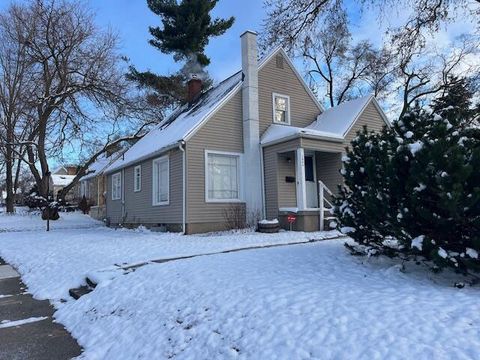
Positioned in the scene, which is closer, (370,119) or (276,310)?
(276,310)

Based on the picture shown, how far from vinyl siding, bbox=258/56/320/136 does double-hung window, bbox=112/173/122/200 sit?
767cm

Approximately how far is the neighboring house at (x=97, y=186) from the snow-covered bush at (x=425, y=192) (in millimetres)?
17569

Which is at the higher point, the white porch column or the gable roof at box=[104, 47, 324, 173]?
the gable roof at box=[104, 47, 324, 173]

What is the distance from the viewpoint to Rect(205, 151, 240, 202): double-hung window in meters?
13.9

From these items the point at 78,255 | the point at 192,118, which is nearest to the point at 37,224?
the point at 192,118

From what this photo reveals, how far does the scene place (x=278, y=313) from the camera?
13.4 ft

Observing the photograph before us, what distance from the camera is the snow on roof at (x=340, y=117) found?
14836mm

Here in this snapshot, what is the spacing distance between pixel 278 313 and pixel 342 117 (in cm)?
1262

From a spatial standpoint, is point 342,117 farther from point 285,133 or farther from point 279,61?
point 285,133

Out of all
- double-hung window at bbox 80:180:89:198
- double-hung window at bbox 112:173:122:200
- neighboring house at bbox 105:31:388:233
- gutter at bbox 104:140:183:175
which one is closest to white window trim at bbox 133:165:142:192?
neighboring house at bbox 105:31:388:233

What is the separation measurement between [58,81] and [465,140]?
77.3ft

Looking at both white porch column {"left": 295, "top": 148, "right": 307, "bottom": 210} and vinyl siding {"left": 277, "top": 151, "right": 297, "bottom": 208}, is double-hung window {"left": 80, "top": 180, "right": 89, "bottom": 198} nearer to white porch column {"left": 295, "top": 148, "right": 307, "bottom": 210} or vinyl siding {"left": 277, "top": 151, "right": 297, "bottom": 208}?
vinyl siding {"left": 277, "top": 151, "right": 297, "bottom": 208}

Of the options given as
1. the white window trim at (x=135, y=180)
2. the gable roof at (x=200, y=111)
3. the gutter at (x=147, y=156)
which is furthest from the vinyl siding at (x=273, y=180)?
the white window trim at (x=135, y=180)

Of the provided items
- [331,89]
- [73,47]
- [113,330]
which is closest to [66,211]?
[73,47]
